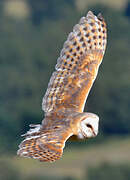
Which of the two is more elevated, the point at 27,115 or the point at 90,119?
the point at 90,119

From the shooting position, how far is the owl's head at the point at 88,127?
9688mm

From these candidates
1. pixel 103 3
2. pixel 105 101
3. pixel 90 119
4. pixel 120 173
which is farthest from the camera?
pixel 103 3

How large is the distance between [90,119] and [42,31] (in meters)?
45.1

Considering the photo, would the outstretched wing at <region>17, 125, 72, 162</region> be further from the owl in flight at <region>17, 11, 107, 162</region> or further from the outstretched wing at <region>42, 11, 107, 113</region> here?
the outstretched wing at <region>42, 11, 107, 113</region>

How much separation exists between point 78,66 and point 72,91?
0.43 metres

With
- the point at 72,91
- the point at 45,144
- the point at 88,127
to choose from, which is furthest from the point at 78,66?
the point at 45,144

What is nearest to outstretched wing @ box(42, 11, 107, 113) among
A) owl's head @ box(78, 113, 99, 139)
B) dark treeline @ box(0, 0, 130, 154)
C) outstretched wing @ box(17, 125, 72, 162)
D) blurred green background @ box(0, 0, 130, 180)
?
owl's head @ box(78, 113, 99, 139)

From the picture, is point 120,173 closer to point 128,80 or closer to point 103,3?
point 128,80

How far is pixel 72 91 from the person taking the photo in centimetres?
1066

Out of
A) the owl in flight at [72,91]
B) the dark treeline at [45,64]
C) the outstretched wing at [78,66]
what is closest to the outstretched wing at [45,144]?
the owl in flight at [72,91]

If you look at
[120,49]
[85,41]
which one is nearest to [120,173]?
[120,49]

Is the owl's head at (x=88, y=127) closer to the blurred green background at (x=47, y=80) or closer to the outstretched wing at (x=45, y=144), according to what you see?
the outstretched wing at (x=45, y=144)

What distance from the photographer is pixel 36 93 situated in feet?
145

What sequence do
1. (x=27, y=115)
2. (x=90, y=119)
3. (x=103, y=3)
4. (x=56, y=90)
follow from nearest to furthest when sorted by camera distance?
(x=90, y=119) < (x=56, y=90) < (x=27, y=115) < (x=103, y=3)
